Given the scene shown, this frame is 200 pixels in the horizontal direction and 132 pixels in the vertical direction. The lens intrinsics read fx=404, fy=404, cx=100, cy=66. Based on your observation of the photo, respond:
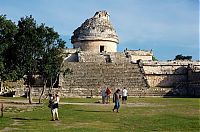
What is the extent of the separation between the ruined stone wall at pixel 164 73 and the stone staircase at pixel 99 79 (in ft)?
6.49

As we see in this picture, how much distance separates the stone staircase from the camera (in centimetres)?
3609

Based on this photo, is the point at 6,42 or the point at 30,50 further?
the point at 30,50

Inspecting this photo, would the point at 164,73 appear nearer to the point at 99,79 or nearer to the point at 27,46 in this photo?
the point at 99,79

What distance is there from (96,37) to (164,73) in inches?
461

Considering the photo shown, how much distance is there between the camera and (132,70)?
42.0 meters

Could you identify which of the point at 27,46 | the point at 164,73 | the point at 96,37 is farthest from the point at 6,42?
the point at 96,37

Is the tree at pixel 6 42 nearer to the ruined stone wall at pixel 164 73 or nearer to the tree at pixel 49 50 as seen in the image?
the tree at pixel 49 50

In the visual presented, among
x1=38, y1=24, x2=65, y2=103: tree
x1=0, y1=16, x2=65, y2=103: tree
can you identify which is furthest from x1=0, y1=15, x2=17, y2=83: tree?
x1=38, y1=24, x2=65, y2=103: tree

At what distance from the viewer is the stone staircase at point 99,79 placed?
118 ft

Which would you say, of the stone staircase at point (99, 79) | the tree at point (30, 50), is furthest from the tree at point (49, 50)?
the stone staircase at point (99, 79)

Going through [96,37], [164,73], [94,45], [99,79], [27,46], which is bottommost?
[99,79]

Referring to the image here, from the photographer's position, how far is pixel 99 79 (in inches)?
1553

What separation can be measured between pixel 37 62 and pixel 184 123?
48.8 ft

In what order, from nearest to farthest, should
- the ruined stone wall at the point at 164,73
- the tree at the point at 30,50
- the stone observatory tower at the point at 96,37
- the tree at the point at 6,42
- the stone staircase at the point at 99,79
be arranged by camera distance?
the tree at the point at 6,42 < the tree at the point at 30,50 < the stone staircase at the point at 99,79 < the ruined stone wall at the point at 164,73 < the stone observatory tower at the point at 96,37
